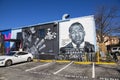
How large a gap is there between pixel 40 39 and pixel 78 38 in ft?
19.5

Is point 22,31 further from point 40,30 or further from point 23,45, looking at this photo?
point 40,30

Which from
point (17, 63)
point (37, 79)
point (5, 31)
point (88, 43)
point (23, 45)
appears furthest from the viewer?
point (5, 31)

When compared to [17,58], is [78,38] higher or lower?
higher

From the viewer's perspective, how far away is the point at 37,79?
7.29 m

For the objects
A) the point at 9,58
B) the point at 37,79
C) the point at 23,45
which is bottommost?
the point at 37,79

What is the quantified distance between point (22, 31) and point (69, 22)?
8.68 meters

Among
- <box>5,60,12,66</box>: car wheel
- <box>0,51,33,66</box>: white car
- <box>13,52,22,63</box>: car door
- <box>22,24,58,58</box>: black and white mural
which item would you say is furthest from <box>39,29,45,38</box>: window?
<box>5,60,12,66</box>: car wheel

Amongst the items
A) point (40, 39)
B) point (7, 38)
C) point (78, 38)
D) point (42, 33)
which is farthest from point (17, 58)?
point (7, 38)

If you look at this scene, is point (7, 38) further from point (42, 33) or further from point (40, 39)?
point (42, 33)

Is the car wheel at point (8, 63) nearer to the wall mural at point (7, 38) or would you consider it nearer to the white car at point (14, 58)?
the white car at point (14, 58)

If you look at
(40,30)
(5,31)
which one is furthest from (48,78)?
(5,31)

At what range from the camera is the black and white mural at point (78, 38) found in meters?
15.0

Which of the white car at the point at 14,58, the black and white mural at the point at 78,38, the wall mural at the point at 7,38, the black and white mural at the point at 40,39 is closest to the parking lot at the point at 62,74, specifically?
the white car at the point at 14,58

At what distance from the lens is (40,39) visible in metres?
18.7
